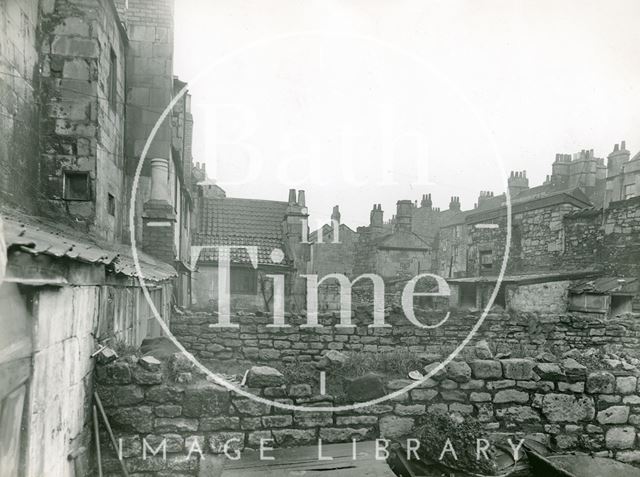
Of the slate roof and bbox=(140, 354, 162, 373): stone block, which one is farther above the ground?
the slate roof

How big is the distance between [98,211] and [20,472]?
651cm

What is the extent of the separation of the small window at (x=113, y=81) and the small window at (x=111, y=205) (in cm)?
202

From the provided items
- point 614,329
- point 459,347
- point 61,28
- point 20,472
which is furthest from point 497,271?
point 20,472

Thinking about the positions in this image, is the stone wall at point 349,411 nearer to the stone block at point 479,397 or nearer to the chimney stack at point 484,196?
the stone block at point 479,397

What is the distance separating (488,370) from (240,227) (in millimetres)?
21203

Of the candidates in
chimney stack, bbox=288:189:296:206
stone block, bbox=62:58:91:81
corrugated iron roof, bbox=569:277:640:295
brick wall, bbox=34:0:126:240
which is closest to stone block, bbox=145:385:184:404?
brick wall, bbox=34:0:126:240

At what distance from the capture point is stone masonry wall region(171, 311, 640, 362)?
1100 centimetres

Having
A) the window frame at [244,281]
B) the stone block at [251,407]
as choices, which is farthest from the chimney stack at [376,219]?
the stone block at [251,407]

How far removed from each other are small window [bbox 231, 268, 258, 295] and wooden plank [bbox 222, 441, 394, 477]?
17.6 m

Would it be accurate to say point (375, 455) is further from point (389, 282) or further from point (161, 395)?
point (389, 282)

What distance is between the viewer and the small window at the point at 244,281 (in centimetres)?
2202

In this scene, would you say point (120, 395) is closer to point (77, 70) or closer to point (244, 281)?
point (77, 70)

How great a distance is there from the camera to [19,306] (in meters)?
2.80

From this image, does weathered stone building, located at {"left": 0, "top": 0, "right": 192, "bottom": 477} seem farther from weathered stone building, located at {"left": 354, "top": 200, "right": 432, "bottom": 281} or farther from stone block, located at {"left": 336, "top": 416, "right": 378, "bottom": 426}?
weathered stone building, located at {"left": 354, "top": 200, "right": 432, "bottom": 281}
